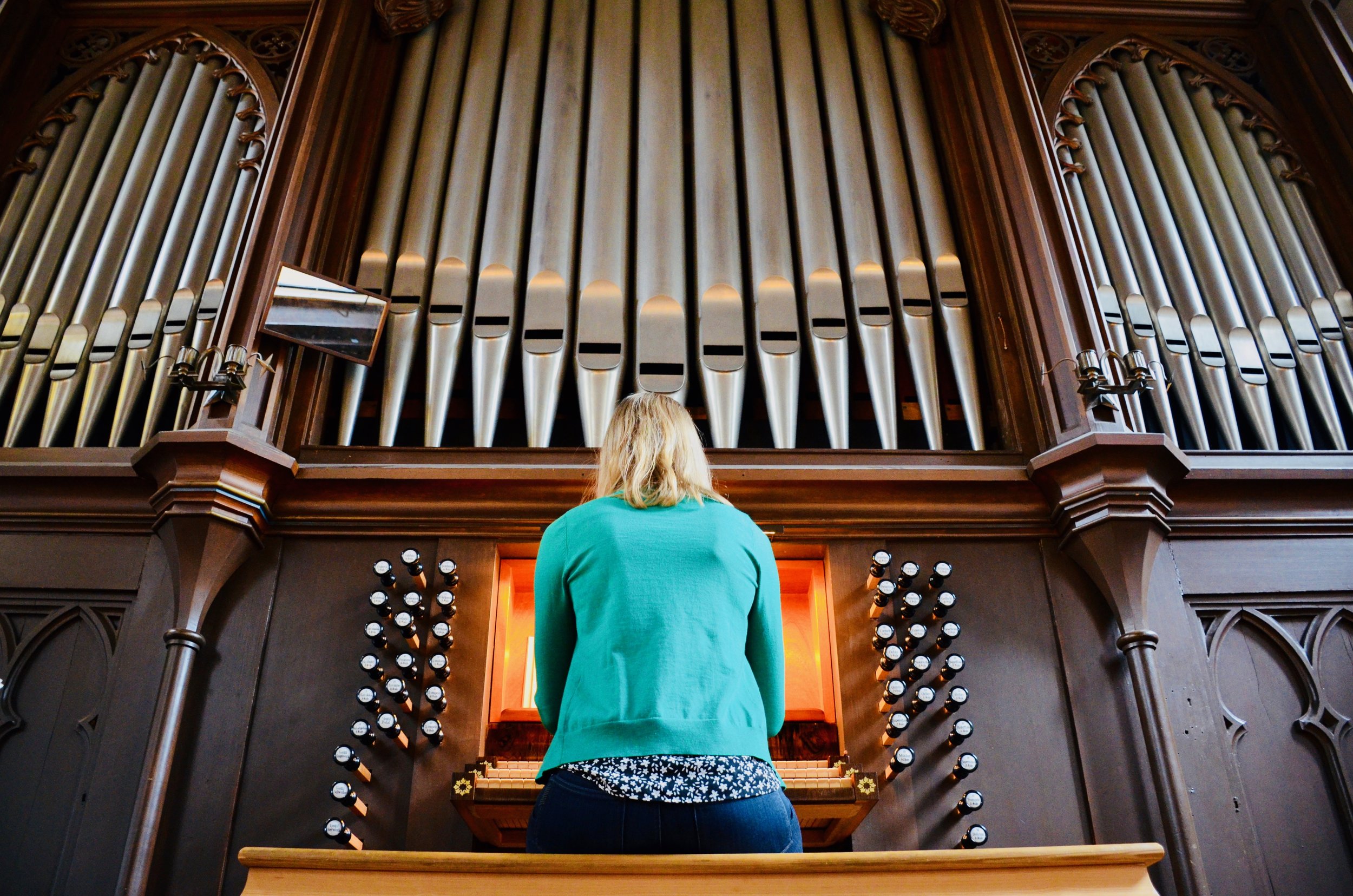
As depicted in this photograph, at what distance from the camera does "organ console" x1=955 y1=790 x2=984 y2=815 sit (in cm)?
338

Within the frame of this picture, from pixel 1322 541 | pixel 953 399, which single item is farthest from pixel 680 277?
pixel 1322 541

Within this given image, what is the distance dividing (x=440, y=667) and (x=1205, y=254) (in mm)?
3658

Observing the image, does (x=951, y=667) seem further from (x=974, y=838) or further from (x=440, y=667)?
(x=440, y=667)

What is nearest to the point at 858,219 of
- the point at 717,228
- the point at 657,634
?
the point at 717,228

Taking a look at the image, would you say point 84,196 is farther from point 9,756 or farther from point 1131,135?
point 1131,135

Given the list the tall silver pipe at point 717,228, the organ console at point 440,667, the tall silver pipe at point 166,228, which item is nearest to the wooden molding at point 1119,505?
the tall silver pipe at point 717,228

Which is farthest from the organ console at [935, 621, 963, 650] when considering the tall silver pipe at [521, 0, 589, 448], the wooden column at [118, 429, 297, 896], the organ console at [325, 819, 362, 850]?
the wooden column at [118, 429, 297, 896]

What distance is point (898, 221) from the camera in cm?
498

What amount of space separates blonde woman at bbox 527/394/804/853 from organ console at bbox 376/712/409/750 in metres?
1.26

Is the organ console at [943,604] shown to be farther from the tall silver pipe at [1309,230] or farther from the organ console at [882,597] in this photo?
the tall silver pipe at [1309,230]

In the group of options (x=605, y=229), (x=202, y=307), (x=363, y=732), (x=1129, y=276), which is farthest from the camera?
(x=605, y=229)

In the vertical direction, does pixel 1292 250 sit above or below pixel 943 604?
above

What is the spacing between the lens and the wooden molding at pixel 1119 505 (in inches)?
145

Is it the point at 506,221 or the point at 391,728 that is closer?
the point at 391,728
